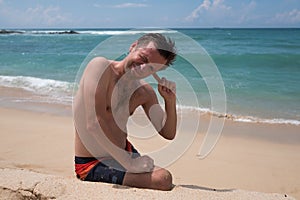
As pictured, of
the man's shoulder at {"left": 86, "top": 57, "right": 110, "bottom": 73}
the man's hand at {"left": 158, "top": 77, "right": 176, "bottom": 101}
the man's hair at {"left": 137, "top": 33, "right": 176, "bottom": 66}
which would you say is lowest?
the man's hand at {"left": 158, "top": 77, "right": 176, "bottom": 101}

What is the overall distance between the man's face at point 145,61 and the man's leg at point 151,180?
67cm

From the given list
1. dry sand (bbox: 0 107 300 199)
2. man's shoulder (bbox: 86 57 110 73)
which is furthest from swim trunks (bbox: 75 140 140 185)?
man's shoulder (bbox: 86 57 110 73)

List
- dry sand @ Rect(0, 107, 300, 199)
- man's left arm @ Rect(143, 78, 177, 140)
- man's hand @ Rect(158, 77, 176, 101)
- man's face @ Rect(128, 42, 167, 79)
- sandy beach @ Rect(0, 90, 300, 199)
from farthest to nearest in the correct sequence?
sandy beach @ Rect(0, 90, 300, 199), man's left arm @ Rect(143, 78, 177, 140), man's hand @ Rect(158, 77, 176, 101), man's face @ Rect(128, 42, 167, 79), dry sand @ Rect(0, 107, 300, 199)

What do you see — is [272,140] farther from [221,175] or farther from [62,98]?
[62,98]

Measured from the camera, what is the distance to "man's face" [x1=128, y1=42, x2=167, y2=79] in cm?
222

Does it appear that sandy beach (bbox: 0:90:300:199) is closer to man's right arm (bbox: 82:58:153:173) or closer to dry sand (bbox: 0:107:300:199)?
dry sand (bbox: 0:107:300:199)

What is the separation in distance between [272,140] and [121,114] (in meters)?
3.41

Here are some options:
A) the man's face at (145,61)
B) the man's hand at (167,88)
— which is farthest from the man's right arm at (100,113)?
the man's hand at (167,88)

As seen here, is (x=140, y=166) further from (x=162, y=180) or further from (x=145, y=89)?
(x=145, y=89)

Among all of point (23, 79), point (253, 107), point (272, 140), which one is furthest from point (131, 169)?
point (23, 79)

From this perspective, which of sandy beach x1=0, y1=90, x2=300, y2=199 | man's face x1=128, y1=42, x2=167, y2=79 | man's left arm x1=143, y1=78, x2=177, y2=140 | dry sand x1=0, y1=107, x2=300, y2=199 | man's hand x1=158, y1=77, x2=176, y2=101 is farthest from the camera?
sandy beach x1=0, y1=90, x2=300, y2=199

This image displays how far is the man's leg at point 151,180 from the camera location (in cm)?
222

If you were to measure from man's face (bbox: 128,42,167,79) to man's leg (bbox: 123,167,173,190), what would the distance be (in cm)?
67

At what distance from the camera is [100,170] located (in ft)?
7.82
